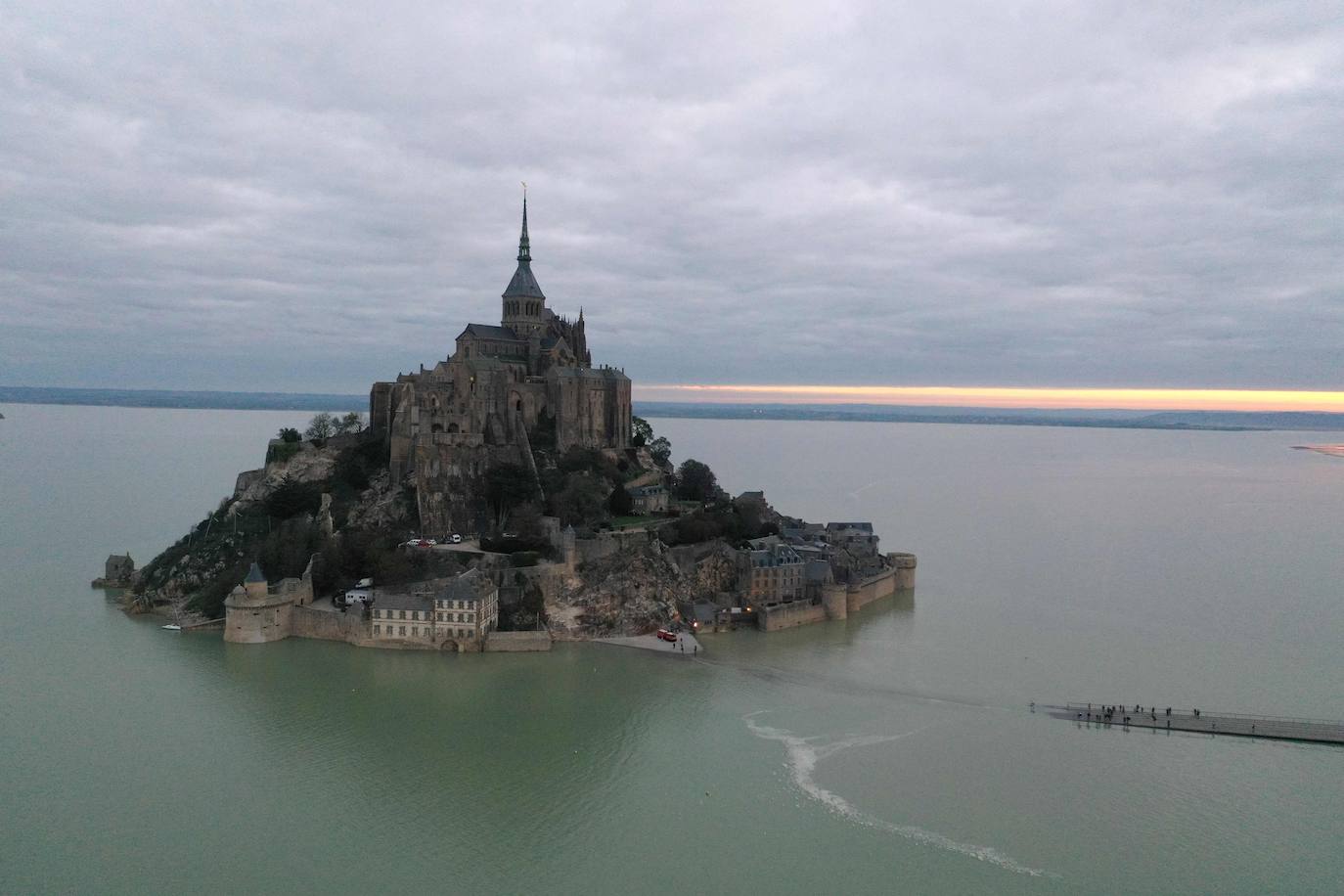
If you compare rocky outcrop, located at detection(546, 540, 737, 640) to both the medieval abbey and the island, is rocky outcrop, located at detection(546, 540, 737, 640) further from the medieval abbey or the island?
the medieval abbey

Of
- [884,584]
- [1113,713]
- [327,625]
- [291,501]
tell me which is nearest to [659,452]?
[884,584]

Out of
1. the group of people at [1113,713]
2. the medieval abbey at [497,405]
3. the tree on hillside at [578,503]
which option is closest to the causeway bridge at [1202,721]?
the group of people at [1113,713]

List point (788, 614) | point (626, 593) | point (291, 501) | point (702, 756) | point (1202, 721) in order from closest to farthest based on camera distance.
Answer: point (702, 756), point (1202, 721), point (626, 593), point (788, 614), point (291, 501)

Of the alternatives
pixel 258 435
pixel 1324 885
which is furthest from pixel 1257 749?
pixel 258 435

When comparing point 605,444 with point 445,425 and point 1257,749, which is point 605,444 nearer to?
point 445,425

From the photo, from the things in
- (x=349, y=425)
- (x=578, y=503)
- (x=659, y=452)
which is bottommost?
(x=578, y=503)

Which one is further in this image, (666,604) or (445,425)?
(445,425)

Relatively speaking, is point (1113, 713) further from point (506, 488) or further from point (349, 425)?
point (349, 425)
